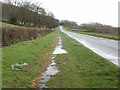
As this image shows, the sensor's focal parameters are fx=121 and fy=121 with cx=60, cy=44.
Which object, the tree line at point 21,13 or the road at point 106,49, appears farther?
the tree line at point 21,13

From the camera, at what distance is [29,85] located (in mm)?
4516

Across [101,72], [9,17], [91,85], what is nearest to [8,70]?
[91,85]

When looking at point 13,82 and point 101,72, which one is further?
point 101,72

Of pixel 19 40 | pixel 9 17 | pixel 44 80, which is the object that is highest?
pixel 9 17

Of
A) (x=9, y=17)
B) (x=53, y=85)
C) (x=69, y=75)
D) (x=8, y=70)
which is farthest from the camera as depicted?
(x=9, y=17)

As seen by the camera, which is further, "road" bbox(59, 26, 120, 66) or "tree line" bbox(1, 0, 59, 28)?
"tree line" bbox(1, 0, 59, 28)

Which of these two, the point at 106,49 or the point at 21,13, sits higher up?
the point at 21,13

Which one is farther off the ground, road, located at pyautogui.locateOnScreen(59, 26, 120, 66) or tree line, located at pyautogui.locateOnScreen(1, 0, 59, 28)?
tree line, located at pyautogui.locateOnScreen(1, 0, 59, 28)

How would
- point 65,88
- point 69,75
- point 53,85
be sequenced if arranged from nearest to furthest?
point 65,88 → point 53,85 → point 69,75

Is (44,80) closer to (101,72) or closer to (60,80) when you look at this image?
(60,80)

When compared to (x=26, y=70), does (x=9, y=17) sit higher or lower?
higher

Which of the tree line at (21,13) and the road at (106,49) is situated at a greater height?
the tree line at (21,13)

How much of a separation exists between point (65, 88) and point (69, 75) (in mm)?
1243

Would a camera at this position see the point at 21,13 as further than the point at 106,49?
Yes
